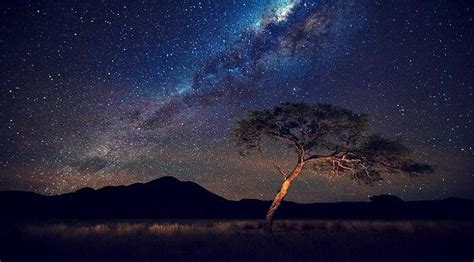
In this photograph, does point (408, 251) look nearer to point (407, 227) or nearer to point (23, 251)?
point (407, 227)

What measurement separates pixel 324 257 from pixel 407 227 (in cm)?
1149

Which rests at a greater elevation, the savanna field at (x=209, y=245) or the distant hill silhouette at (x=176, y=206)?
the distant hill silhouette at (x=176, y=206)

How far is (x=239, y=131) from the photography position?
26.3 meters

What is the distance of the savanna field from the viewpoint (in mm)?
13461

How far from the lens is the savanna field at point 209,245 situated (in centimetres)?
1346

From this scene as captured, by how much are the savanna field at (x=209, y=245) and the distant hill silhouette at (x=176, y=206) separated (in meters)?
49.2

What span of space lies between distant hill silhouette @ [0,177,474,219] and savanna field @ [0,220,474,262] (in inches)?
1936

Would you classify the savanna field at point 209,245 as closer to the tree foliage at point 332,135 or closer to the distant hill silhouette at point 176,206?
the tree foliage at point 332,135

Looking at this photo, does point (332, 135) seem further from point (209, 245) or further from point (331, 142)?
point (209, 245)

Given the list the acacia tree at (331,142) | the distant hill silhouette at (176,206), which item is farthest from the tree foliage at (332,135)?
the distant hill silhouette at (176,206)

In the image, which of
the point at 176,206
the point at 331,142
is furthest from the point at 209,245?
the point at 176,206

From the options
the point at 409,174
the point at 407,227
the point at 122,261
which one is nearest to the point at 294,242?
the point at 122,261

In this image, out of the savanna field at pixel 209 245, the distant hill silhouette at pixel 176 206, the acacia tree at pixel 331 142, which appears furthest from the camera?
the distant hill silhouette at pixel 176 206

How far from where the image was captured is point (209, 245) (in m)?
15.4
